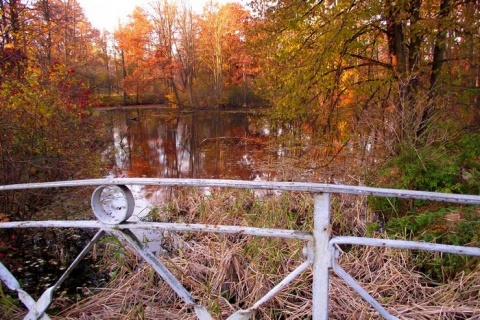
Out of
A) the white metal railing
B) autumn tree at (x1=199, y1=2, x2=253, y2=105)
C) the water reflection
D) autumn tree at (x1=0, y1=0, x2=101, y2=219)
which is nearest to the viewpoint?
the white metal railing

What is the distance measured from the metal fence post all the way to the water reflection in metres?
8.52

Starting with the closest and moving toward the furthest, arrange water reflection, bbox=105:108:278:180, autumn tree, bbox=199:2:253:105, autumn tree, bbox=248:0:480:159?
autumn tree, bbox=248:0:480:159, water reflection, bbox=105:108:278:180, autumn tree, bbox=199:2:253:105

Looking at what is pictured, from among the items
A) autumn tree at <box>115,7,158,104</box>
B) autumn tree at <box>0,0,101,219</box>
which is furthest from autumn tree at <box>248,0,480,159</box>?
autumn tree at <box>115,7,158,104</box>

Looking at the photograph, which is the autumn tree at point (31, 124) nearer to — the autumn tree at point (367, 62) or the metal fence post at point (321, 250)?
the autumn tree at point (367, 62)

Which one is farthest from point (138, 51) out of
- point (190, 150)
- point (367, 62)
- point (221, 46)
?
point (367, 62)

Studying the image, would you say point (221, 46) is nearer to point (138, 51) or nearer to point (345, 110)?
point (138, 51)

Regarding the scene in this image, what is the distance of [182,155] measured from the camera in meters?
14.5

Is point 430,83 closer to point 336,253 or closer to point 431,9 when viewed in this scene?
point 431,9

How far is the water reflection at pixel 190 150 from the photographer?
456 inches

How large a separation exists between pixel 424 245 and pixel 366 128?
6.71 metres

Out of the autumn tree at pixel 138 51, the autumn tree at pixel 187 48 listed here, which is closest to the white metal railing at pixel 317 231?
the autumn tree at pixel 187 48

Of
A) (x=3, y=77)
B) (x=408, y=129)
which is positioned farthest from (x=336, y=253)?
(x=3, y=77)

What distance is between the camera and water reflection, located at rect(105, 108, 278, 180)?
1157 cm

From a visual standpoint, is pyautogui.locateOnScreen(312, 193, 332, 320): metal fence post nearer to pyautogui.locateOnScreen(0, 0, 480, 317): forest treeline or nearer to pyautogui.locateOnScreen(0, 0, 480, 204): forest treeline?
pyautogui.locateOnScreen(0, 0, 480, 317): forest treeline
